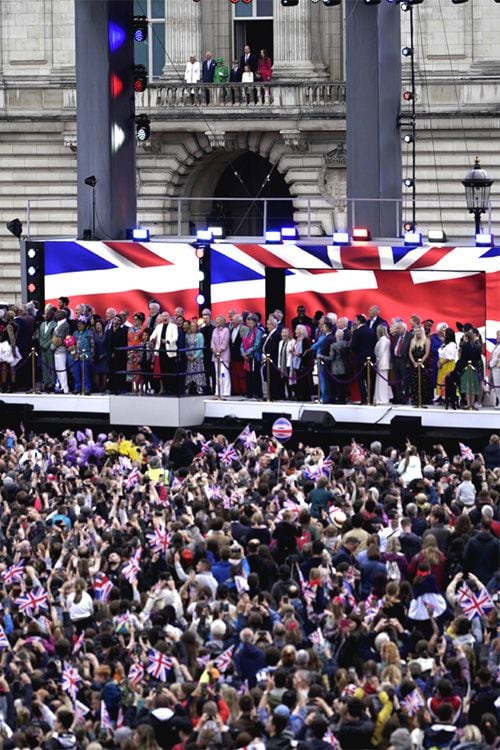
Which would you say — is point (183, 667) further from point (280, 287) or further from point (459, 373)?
point (280, 287)

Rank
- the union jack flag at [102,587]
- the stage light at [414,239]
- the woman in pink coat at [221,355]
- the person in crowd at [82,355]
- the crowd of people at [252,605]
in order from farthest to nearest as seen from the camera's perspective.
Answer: the person in crowd at [82,355]
the stage light at [414,239]
the woman in pink coat at [221,355]
the union jack flag at [102,587]
the crowd of people at [252,605]

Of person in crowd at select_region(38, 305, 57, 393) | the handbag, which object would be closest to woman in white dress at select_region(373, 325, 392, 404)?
the handbag

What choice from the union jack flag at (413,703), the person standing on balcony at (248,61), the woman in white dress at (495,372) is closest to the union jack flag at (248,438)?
the woman in white dress at (495,372)

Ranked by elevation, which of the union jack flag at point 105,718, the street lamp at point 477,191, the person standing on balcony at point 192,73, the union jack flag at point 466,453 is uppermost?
the person standing on balcony at point 192,73

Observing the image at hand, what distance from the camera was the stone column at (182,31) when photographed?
61.0 metres

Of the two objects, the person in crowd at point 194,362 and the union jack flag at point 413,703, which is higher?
the person in crowd at point 194,362

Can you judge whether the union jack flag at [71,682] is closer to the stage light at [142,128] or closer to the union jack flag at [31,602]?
the union jack flag at [31,602]

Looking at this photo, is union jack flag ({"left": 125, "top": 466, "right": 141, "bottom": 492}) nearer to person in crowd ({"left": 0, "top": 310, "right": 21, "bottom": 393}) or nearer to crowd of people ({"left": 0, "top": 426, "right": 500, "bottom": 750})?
crowd of people ({"left": 0, "top": 426, "right": 500, "bottom": 750})

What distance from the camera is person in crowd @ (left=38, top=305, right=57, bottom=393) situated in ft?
133

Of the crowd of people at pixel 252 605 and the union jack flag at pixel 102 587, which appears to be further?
the union jack flag at pixel 102 587

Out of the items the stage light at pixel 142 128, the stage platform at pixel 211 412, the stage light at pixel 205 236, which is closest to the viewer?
the stage platform at pixel 211 412

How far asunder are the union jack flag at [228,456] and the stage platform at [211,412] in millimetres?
4239

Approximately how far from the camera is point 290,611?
2350 centimetres

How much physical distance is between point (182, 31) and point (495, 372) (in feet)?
83.1
